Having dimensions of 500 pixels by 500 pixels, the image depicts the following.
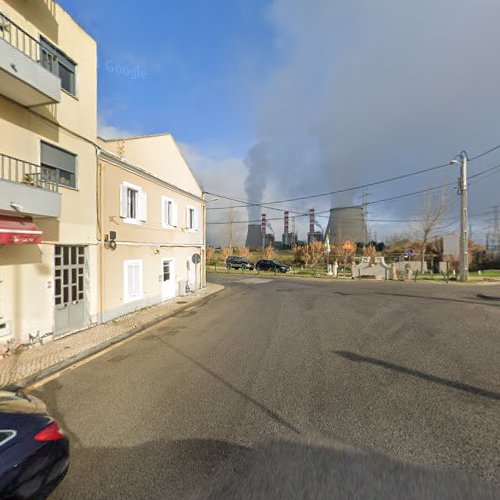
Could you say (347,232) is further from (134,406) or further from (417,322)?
(134,406)

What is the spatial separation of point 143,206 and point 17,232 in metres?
6.25

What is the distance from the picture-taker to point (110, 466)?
299 cm

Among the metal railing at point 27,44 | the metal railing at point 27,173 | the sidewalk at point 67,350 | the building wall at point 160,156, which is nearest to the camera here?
the sidewalk at point 67,350

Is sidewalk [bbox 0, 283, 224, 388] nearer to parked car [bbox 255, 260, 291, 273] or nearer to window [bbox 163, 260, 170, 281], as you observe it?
window [bbox 163, 260, 170, 281]

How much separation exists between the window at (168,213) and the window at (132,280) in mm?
2979

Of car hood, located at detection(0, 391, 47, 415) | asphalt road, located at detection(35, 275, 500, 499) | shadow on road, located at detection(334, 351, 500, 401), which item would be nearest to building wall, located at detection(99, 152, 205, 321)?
asphalt road, located at detection(35, 275, 500, 499)

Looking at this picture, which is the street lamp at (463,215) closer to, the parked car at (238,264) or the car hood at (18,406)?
the parked car at (238,264)

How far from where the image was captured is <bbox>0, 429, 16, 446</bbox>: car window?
93.5 inches

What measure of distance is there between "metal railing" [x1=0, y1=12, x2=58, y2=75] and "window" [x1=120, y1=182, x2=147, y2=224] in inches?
156

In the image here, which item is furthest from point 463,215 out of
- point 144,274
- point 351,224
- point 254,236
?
point 254,236

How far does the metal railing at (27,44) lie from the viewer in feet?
21.7

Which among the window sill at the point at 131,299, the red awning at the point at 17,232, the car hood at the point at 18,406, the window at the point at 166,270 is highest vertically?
the red awning at the point at 17,232

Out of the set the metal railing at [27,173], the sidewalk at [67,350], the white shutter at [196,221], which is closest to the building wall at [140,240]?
the white shutter at [196,221]

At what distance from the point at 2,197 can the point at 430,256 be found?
4364cm
